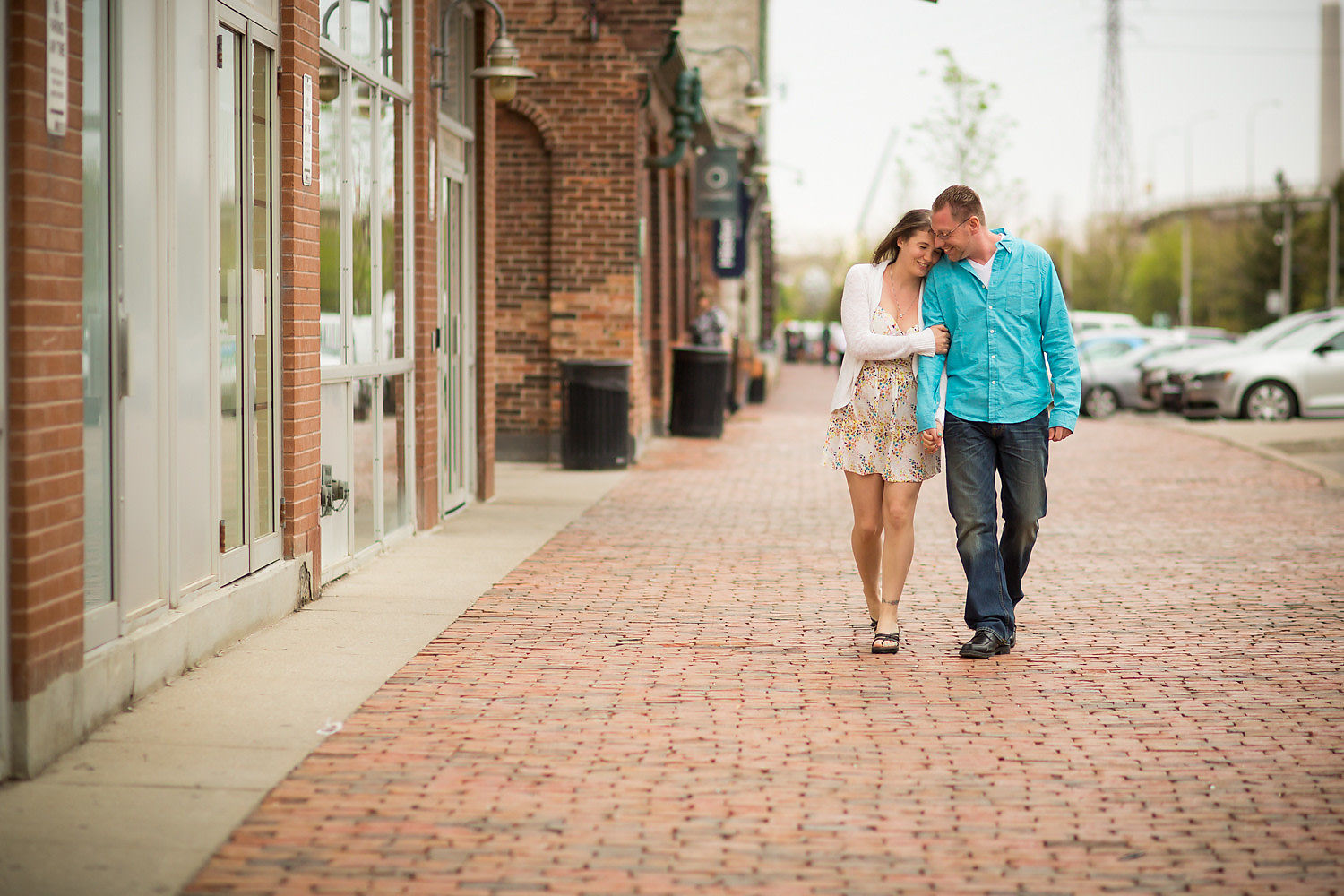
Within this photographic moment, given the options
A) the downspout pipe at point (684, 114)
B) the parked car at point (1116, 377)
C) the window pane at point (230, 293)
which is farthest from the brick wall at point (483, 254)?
the parked car at point (1116, 377)

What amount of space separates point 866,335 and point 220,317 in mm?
2790

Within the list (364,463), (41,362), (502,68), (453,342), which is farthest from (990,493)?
(453,342)

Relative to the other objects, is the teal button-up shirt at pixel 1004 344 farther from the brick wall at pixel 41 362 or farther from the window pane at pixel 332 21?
the window pane at pixel 332 21

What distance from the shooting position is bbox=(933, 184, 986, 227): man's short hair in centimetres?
661

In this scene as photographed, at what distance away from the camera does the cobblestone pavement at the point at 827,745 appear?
162 inches

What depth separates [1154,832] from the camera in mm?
4406

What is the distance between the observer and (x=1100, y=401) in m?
27.8

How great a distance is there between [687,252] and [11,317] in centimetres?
2430

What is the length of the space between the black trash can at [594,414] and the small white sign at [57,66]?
35.5 ft

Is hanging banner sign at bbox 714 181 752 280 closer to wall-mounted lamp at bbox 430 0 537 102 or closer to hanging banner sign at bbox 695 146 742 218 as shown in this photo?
hanging banner sign at bbox 695 146 742 218

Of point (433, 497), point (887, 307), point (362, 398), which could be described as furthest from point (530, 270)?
point (887, 307)

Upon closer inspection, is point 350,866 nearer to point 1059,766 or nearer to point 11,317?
point 11,317

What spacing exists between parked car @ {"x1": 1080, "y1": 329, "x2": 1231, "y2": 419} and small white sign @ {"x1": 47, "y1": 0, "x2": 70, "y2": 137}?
2375 cm

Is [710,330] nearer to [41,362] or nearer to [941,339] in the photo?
[941,339]
